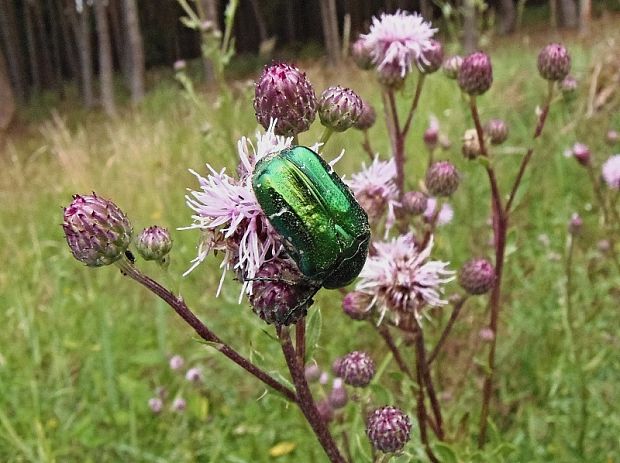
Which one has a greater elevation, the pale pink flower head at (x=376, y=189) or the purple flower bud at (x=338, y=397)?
the pale pink flower head at (x=376, y=189)

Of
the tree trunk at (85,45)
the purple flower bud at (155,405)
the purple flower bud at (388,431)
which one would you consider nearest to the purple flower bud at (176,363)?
the purple flower bud at (155,405)

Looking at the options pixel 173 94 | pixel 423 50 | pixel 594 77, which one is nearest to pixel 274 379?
pixel 423 50

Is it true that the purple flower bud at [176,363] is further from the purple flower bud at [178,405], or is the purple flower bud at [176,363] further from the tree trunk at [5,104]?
the tree trunk at [5,104]

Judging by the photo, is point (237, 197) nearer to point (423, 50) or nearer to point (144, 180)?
point (423, 50)

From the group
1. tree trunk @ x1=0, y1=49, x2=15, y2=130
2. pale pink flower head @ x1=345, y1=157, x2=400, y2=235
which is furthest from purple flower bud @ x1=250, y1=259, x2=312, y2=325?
tree trunk @ x1=0, y1=49, x2=15, y2=130

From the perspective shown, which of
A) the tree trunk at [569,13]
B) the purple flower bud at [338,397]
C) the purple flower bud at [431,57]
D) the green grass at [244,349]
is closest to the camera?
the purple flower bud at [338,397]

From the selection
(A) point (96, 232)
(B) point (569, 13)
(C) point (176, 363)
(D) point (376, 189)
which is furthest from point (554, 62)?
(B) point (569, 13)
